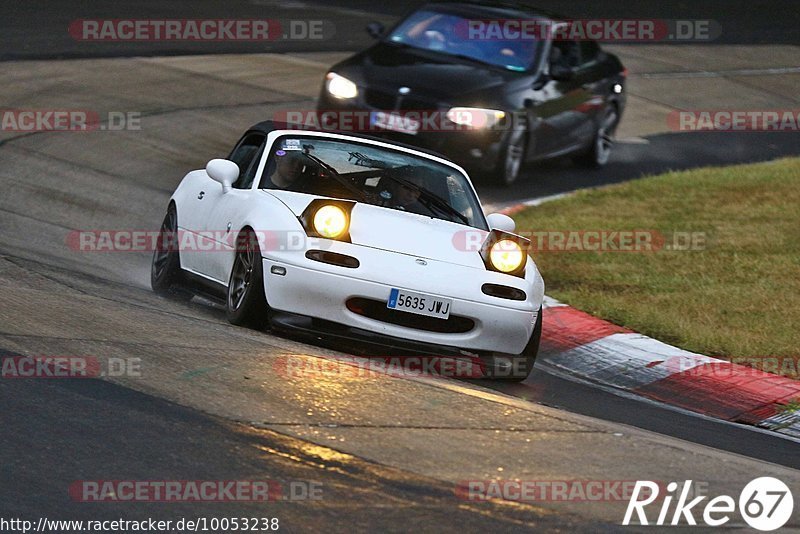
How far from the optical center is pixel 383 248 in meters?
8.09

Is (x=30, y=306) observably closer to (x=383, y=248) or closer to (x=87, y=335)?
(x=87, y=335)

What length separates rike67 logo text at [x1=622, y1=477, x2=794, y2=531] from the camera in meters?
5.55

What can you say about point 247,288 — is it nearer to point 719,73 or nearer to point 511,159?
point 511,159

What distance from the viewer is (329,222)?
8148mm

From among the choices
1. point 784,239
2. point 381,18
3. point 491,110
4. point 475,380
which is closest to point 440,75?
point 491,110

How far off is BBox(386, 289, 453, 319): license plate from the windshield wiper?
1.19 metres

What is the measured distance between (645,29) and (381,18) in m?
5.44

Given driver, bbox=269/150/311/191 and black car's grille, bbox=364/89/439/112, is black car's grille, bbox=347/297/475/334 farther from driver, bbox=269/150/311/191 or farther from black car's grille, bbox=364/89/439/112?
black car's grille, bbox=364/89/439/112

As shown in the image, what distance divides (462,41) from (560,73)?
1.08 metres

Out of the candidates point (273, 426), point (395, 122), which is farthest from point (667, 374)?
point (395, 122)

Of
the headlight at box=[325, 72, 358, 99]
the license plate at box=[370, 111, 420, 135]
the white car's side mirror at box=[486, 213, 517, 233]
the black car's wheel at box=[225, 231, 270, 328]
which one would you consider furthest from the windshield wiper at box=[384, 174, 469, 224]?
the headlight at box=[325, 72, 358, 99]

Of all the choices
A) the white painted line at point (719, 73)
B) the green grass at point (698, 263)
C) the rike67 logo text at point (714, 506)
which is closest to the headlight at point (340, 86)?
the green grass at point (698, 263)

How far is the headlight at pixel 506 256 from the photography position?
27.3ft

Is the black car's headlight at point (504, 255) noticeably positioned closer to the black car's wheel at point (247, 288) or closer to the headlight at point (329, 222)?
the headlight at point (329, 222)
